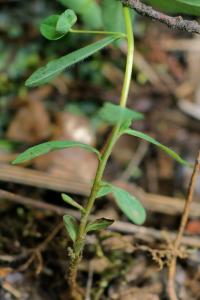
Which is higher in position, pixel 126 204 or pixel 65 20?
pixel 65 20

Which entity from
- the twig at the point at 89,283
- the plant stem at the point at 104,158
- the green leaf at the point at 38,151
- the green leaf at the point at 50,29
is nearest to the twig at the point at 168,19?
the plant stem at the point at 104,158

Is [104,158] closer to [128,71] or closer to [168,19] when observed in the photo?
[128,71]

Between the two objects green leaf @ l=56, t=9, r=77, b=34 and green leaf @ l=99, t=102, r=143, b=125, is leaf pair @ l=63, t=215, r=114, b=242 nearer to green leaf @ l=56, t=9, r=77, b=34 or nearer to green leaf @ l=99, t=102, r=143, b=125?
green leaf @ l=99, t=102, r=143, b=125

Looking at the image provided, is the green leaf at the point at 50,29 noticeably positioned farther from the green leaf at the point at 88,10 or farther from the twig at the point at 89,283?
the twig at the point at 89,283

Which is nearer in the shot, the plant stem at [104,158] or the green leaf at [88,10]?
the plant stem at [104,158]

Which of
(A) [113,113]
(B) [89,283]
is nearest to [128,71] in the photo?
(A) [113,113]

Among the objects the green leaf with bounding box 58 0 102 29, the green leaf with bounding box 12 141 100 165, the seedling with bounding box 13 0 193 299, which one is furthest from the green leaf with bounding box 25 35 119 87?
the green leaf with bounding box 58 0 102 29
